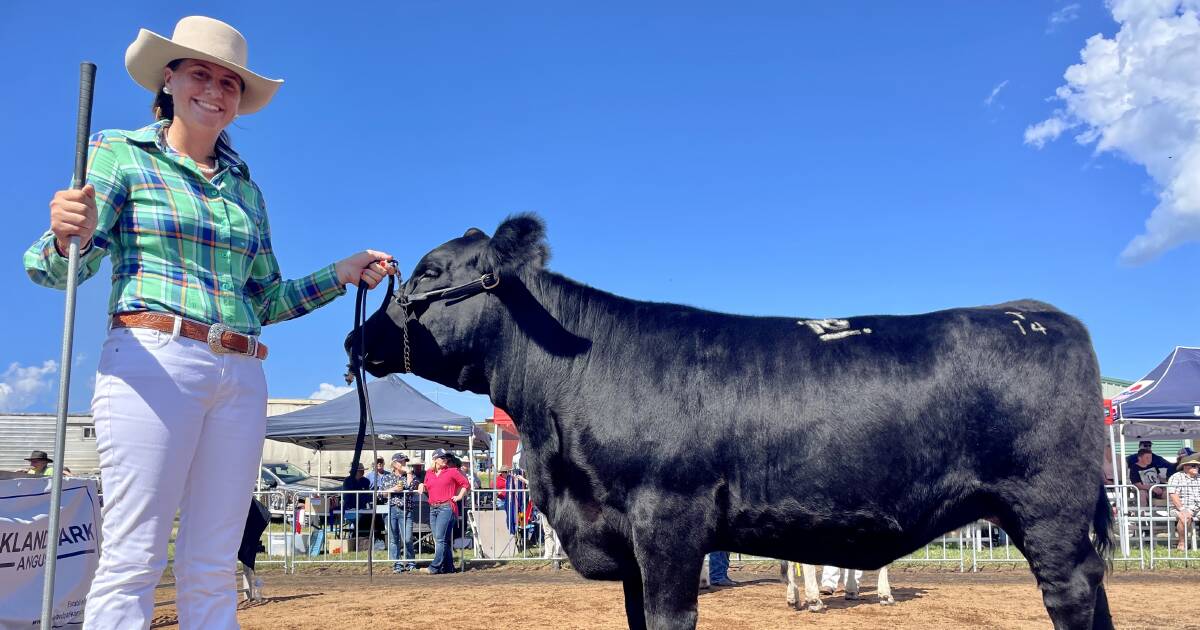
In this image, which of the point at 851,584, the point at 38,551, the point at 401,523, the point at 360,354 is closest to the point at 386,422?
the point at 401,523

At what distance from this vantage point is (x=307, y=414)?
16797 mm

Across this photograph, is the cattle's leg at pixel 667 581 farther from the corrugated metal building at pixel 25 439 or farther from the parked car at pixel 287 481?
the corrugated metal building at pixel 25 439

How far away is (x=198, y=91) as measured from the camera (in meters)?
2.70

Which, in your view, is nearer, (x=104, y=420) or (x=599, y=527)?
(x=104, y=420)

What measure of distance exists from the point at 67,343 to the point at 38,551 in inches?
181

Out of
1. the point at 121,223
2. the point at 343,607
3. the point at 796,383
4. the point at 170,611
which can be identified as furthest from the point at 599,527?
the point at 170,611

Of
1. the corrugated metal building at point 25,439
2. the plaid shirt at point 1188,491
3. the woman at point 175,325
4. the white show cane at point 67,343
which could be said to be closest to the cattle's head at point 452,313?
the woman at point 175,325

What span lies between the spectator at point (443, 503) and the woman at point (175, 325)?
11157mm

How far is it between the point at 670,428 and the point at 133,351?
2.09m

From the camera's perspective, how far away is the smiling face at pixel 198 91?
2686 millimetres

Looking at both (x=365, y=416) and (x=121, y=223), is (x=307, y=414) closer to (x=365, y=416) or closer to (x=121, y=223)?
(x=365, y=416)

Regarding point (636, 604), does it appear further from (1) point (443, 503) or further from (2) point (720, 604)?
(1) point (443, 503)

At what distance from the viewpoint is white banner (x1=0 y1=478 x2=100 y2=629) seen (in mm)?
5512

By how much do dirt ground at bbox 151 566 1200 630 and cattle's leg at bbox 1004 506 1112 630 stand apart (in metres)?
4.04
